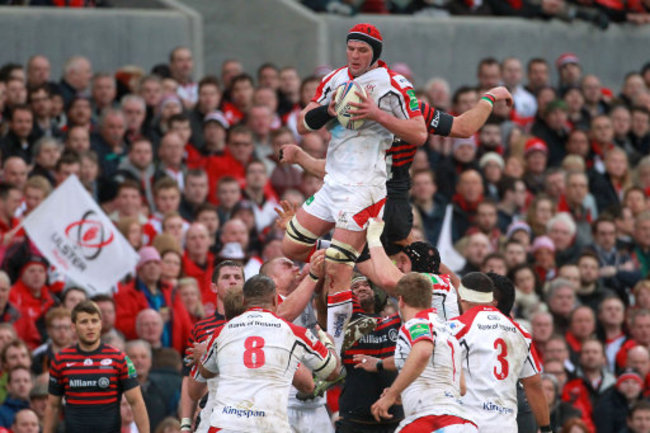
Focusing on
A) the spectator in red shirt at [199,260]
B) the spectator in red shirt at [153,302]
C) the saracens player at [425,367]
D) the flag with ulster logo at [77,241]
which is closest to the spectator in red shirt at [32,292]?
the flag with ulster logo at [77,241]

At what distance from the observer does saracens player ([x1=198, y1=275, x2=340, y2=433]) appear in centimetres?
1142

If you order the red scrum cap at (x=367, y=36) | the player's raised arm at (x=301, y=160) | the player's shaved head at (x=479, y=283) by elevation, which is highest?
the red scrum cap at (x=367, y=36)

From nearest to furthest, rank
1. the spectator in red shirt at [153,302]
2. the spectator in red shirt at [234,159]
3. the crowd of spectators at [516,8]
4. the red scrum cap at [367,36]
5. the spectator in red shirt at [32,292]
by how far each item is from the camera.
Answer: the red scrum cap at [367,36] < the spectator in red shirt at [32,292] < the spectator in red shirt at [153,302] < the spectator in red shirt at [234,159] < the crowd of spectators at [516,8]

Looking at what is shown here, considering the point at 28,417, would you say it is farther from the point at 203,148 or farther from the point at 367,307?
the point at 203,148

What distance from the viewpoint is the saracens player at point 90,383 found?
1302 centimetres

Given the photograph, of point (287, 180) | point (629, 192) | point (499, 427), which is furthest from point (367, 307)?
point (629, 192)

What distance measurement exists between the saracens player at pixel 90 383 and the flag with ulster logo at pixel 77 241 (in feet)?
10.5

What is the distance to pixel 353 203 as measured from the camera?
12383 millimetres

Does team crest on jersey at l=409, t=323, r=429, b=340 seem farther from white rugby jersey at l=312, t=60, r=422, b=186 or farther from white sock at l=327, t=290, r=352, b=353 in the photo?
white rugby jersey at l=312, t=60, r=422, b=186

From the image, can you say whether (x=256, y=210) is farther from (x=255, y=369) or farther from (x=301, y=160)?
(x=255, y=369)

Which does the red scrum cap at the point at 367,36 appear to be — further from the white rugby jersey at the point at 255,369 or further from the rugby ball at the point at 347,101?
the white rugby jersey at the point at 255,369

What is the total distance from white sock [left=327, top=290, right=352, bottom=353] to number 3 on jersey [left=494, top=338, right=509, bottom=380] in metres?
1.28

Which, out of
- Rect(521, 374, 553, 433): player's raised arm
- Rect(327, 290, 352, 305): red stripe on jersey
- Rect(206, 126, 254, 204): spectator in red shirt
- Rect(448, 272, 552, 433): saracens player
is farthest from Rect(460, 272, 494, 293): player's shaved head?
Rect(206, 126, 254, 204): spectator in red shirt

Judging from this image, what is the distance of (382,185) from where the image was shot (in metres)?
12.5
